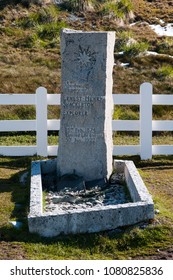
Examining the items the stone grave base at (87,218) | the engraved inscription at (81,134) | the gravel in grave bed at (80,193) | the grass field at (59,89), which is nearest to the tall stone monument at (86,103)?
the engraved inscription at (81,134)

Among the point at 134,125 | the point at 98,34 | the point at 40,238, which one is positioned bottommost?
the point at 40,238

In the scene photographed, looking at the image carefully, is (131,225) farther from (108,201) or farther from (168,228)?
(108,201)

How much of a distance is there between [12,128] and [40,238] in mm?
5264

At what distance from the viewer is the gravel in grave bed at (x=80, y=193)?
838 cm

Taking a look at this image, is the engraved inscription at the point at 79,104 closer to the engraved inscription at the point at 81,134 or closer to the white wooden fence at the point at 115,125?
the engraved inscription at the point at 81,134

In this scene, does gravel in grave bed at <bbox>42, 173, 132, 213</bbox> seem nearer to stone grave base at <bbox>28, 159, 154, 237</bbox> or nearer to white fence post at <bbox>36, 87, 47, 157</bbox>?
stone grave base at <bbox>28, 159, 154, 237</bbox>

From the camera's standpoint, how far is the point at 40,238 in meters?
7.20

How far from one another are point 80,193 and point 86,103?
54.6 inches

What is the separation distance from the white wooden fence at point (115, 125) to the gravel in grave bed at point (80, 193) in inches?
88.4

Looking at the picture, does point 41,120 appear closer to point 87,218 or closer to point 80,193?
point 80,193

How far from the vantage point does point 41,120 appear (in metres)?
11.9

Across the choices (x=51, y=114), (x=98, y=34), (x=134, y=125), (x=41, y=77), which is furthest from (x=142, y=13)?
(x=98, y=34)

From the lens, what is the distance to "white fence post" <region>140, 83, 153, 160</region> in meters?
11.7

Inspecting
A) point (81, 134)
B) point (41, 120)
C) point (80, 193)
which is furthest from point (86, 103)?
point (41, 120)
